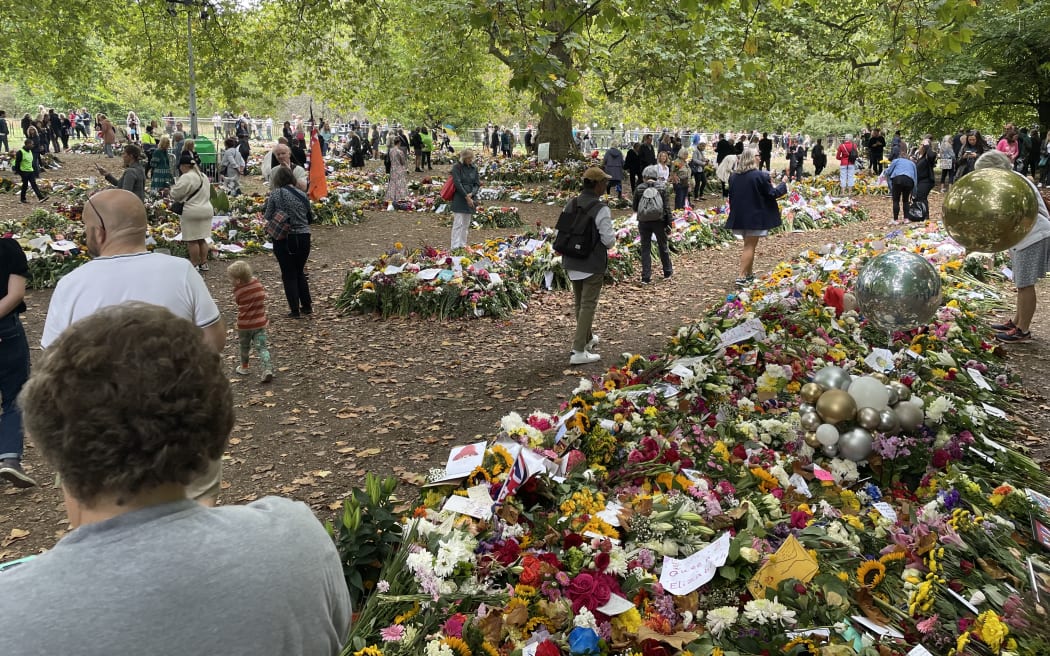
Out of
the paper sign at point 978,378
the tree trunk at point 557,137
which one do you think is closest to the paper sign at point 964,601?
the paper sign at point 978,378

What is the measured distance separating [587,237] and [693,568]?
151 inches

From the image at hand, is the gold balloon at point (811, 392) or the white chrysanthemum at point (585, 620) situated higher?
the gold balloon at point (811, 392)

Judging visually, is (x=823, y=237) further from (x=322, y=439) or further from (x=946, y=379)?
(x=322, y=439)

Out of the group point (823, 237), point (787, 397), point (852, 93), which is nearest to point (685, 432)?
point (787, 397)

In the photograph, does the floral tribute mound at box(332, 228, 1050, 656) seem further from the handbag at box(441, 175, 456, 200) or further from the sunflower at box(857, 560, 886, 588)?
the handbag at box(441, 175, 456, 200)

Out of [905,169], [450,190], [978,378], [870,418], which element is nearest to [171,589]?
[870,418]

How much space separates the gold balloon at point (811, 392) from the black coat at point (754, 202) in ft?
16.2

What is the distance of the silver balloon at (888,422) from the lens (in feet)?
13.9

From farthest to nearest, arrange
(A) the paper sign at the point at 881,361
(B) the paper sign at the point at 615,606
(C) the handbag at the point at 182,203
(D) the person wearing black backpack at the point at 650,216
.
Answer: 1. (D) the person wearing black backpack at the point at 650,216
2. (C) the handbag at the point at 182,203
3. (A) the paper sign at the point at 881,361
4. (B) the paper sign at the point at 615,606

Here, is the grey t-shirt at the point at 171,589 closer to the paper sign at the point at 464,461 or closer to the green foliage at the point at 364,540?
the green foliage at the point at 364,540

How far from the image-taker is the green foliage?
308 cm

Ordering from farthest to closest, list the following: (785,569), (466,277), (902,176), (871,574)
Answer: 1. (902,176)
2. (466,277)
3. (871,574)
4. (785,569)

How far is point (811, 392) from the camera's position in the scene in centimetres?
449

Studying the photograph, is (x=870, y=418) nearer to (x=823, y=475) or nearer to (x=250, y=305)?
(x=823, y=475)
